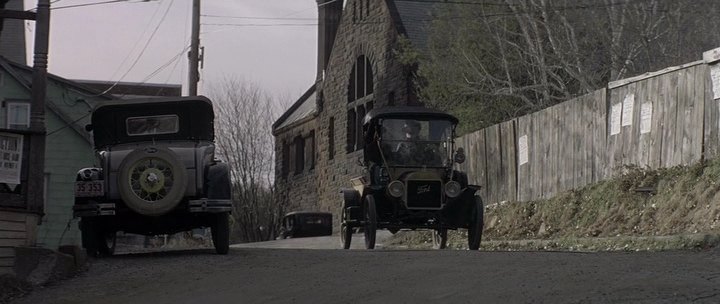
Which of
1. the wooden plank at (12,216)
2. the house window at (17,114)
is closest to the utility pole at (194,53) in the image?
the house window at (17,114)

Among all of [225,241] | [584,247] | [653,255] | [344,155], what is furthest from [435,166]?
[344,155]

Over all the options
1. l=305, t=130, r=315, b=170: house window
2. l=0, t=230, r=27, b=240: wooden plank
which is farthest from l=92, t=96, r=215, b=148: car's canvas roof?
l=305, t=130, r=315, b=170: house window

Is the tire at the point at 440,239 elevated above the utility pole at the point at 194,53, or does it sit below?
below

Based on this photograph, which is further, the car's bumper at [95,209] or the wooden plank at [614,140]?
the wooden plank at [614,140]

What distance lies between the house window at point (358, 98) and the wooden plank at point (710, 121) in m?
22.2

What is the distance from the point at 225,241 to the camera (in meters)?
15.6

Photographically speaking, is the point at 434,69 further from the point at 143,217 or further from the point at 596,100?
the point at 143,217

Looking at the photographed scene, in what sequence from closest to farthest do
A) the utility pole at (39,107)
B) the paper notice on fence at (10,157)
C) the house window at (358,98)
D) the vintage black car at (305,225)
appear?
the paper notice on fence at (10,157)
the utility pole at (39,107)
the vintage black car at (305,225)
the house window at (358,98)

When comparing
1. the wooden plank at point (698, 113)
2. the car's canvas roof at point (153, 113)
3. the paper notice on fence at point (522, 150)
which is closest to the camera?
the car's canvas roof at point (153, 113)

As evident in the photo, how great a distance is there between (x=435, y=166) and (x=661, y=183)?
3888 mm

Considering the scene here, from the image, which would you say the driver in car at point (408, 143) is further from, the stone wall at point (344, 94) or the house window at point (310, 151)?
the house window at point (310, 151)

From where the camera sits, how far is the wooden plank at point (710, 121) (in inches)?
653

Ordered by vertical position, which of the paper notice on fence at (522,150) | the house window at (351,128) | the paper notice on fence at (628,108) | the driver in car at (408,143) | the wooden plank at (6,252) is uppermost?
the house window at (351,128)

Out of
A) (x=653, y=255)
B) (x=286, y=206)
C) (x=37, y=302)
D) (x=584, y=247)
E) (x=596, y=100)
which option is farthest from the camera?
(x=286, y=206)
